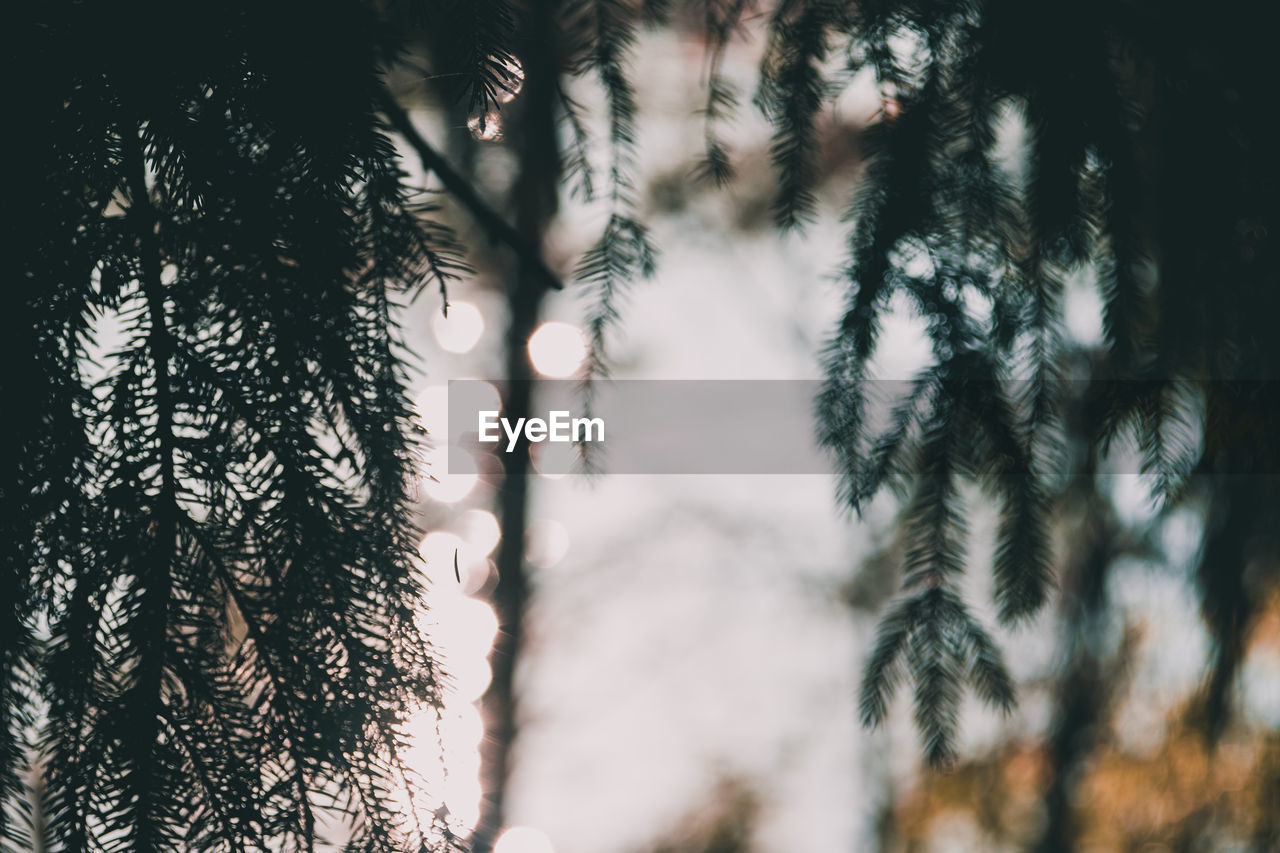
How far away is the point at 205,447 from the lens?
34.8 inches

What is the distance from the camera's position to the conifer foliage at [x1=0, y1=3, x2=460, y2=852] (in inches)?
33.8

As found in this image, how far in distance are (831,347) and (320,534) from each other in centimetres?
79

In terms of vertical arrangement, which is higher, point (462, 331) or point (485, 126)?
point (462, 331)

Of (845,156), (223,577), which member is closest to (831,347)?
(223,577)

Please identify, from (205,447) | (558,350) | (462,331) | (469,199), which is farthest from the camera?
(462,331)

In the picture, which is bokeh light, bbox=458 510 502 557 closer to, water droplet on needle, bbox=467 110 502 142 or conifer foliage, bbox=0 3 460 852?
conifer foliage, bbox=0 3 460 852

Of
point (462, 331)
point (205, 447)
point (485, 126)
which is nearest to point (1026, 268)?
point (485, 126)

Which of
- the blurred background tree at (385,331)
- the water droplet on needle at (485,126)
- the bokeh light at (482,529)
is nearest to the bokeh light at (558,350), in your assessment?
the blurred background tree at (385,331)

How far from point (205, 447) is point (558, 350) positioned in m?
1.42

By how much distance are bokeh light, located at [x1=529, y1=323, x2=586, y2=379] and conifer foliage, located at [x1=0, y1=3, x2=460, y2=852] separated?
0.57m

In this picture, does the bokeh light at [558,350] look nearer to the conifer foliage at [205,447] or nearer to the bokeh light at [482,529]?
the conifer foliage at [205,447]

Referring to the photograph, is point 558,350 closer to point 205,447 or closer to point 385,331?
point 385,331

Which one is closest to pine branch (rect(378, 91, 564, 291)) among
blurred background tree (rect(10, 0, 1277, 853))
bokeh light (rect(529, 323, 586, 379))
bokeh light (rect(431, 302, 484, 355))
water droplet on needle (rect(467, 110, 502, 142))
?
blurred background tree (rect(10, 0, 1277, 853))

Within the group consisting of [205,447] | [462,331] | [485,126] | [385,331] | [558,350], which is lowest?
[205,447]
